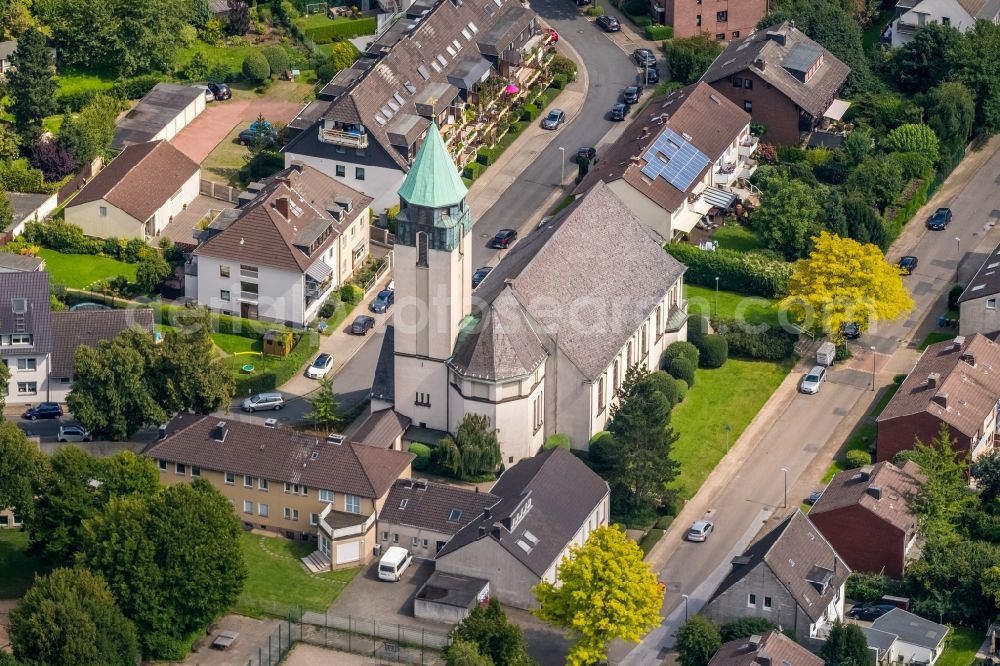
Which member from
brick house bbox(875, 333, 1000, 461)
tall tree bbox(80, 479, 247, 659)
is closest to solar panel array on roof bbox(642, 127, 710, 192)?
brick house bbox(875, 333, 1000, 461)

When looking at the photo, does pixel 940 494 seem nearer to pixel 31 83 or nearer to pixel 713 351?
pixel 713 351

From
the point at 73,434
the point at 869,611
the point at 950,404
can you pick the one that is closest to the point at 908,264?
the point at 950,404

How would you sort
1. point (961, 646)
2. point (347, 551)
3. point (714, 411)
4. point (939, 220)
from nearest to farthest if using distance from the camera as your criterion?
point (961, 646)
point (347, 551)
point (714, 411)
point (939, 220)

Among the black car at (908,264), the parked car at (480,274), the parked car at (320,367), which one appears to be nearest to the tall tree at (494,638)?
the parked car at (320,367)

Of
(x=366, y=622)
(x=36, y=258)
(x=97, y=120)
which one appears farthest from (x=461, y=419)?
(x=97, y=120)

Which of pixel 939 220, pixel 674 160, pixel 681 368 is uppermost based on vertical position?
pixel 674 160

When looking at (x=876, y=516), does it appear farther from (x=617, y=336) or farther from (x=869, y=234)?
(x=869, y=234)

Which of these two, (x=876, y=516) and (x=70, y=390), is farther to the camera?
(x=70, y=390)
